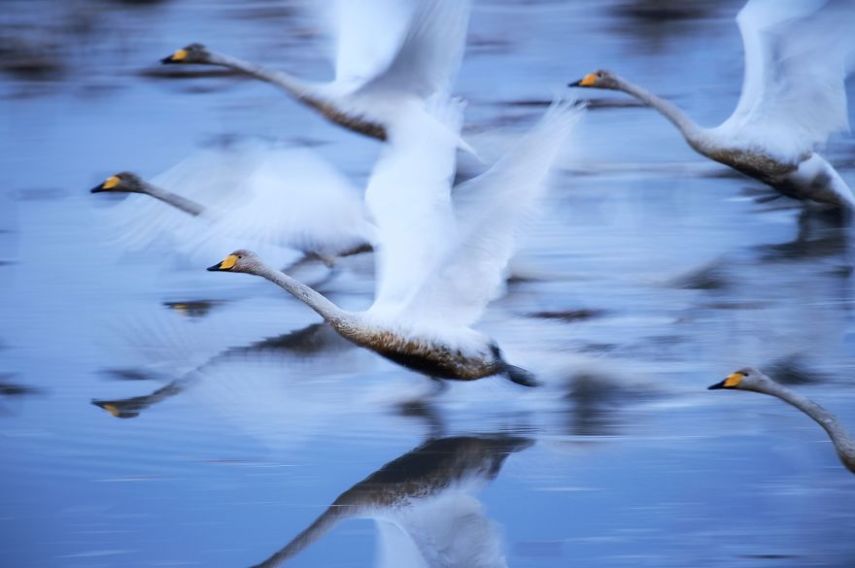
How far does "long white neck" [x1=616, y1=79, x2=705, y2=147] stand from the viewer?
9.07 meters

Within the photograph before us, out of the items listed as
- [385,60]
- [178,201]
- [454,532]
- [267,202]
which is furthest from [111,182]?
[454,532]

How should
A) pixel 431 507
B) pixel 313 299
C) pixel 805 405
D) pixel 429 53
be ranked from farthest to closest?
pixel 429 53 → pixel 313 299 → pixel 805 405 → pixel 431 507

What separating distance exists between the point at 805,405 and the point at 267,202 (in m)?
2.87

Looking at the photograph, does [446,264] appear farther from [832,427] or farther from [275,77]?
[275,77]

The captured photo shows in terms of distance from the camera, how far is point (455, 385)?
23.0 feet

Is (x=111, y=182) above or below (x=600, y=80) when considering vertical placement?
below

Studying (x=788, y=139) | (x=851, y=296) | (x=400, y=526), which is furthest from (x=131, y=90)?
(x=400, y=526)

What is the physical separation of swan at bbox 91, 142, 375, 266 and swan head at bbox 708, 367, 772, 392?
2067mm

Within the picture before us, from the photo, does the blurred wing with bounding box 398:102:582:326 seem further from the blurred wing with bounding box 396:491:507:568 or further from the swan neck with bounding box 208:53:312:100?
the swan neck with bounding box 208:53:312:100

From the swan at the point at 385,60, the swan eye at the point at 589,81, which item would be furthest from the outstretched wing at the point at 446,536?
A: the swan eye at the point at 589,81

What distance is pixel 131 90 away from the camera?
1077 centimetres

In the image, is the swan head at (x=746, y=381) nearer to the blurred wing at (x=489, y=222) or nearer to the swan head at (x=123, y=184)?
the blurred wing at (x=489, y=222)

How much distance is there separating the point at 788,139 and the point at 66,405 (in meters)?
4.08

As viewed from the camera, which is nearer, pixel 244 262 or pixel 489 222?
pixel 489 222
